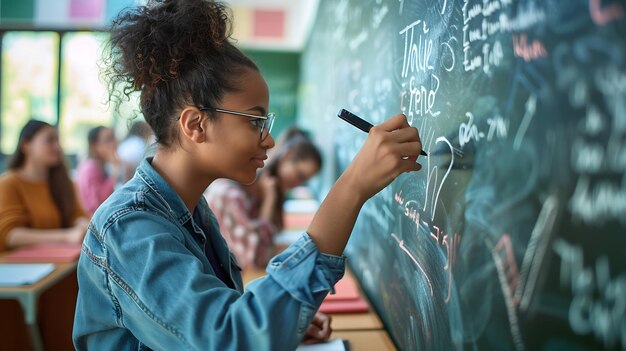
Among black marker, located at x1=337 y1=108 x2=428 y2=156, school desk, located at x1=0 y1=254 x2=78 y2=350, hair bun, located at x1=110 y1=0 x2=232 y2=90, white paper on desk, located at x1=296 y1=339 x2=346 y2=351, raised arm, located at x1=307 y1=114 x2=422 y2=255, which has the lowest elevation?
school desk, located at x1=0 y1=254 x2=78 y2=350

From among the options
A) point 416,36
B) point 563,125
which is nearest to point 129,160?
point 416,36

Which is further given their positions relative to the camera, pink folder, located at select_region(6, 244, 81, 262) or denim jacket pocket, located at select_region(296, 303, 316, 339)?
pink folder, located at select_region(6, 244, 81, 262)

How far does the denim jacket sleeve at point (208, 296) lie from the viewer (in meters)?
0.63

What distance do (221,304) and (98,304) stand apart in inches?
10.8

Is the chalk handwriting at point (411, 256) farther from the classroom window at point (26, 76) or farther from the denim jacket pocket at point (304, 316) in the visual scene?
the classroom window at point (26, 76)

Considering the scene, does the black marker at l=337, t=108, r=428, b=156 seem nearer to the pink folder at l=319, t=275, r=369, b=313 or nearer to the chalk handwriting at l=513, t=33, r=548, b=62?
the chalk handwriting at l=513, t=33, r=548, b=62

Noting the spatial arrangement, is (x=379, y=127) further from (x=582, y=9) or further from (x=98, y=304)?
(x=98, y=304)

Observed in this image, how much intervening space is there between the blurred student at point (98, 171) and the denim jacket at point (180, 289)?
2.81m

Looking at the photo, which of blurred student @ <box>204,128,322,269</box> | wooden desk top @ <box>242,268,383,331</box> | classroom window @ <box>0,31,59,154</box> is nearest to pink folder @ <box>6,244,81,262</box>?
blurred student @ <box>204,128,322,269</box>

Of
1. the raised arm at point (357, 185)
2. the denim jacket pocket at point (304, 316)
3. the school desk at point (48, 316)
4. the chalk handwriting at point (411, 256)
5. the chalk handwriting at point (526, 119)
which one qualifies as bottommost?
the school desk at point (48, 316)

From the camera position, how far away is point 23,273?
1873 millimetres

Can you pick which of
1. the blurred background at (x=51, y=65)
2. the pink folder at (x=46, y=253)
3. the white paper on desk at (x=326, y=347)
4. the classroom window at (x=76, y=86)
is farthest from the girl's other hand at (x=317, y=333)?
the classroom window at (x=76, y=86)

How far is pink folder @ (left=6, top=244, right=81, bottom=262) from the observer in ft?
6.84

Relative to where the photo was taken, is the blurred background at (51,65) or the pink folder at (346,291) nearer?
the pink folder at (346,291)
